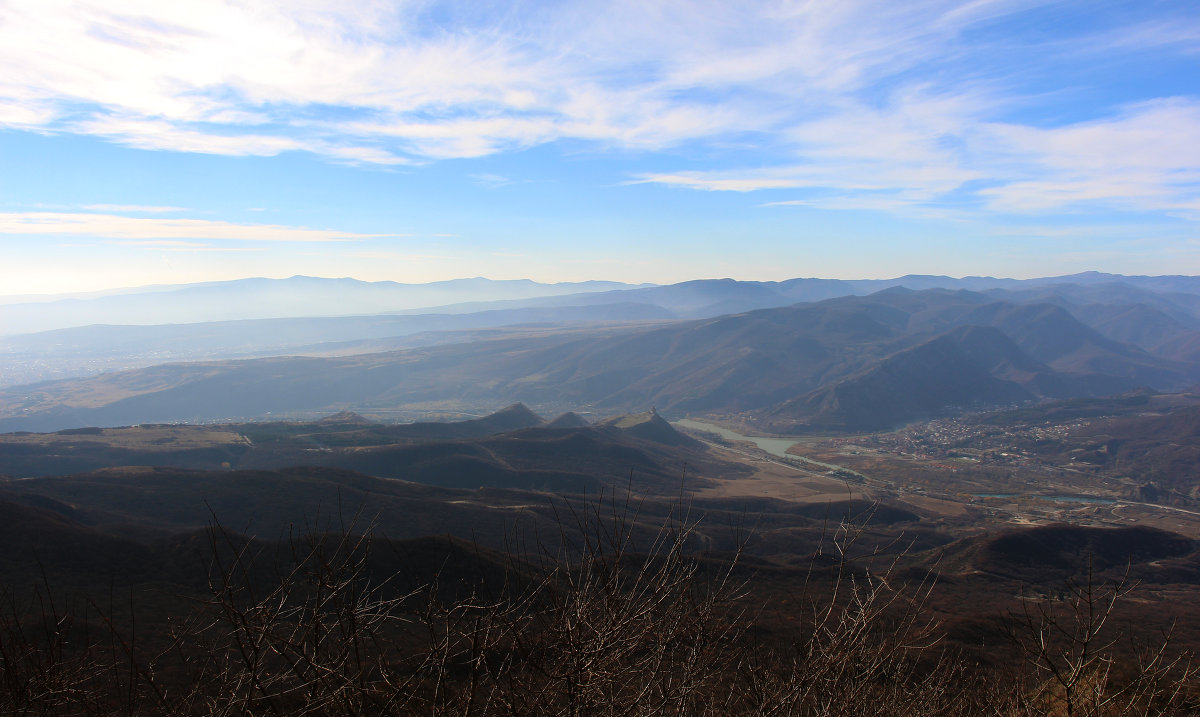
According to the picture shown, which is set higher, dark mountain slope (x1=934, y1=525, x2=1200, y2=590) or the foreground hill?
the foreground hill

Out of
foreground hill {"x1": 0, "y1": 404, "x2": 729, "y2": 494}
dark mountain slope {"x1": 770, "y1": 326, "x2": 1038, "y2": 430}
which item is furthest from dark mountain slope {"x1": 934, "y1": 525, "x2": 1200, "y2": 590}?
dark mountain slope {"x1": 770, "y1": 326, "x2": 1038, "y2": 430}

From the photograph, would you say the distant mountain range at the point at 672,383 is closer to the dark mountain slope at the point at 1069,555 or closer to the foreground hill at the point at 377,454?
the foreground hill at the point at 377,454

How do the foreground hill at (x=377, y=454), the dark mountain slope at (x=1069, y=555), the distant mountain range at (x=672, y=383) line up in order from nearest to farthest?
the dark mountain slope at (x=1069, y=555), the foreground hill at (x=377, y=454), the distant mountain range at (x=672, y=383)

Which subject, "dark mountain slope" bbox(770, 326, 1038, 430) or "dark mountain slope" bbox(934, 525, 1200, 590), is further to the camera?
"dark mountain slope" bbox(770, 326, 1038, 430)

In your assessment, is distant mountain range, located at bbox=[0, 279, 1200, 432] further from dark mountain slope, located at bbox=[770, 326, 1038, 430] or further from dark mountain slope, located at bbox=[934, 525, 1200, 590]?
dark mountain slope, located at bbox=[934, 525, 1200, 590]

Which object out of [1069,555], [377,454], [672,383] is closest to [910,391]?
[672,383]

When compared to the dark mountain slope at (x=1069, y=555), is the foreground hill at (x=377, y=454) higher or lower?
higher

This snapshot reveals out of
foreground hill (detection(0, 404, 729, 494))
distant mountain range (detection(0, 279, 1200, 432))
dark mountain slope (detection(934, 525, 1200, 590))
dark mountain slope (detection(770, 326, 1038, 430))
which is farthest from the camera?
distant mountain range (detection(0, 279, 1200, 432))

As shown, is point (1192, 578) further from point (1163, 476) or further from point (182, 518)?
point (182, 518)

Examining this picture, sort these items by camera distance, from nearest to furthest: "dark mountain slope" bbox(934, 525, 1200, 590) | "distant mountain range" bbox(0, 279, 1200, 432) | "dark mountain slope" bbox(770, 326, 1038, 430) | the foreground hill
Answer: "dark mountain slope" bbox(934, 525, 1200, 590), the foreground hill, "dark mountain slope" bbox(770, 326, 1038, 430), "distant mountain range" bbox(0, 279, 1200, 432)

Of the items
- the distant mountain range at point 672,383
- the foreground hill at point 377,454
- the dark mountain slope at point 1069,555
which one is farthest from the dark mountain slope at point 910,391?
the dark mountain slope at point 1069,555

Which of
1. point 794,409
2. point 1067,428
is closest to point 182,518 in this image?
point 794,409

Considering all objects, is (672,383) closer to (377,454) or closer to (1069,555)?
(377,454)
